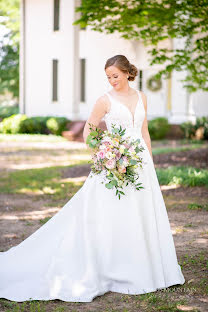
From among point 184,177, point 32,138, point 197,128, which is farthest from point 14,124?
point 184,177

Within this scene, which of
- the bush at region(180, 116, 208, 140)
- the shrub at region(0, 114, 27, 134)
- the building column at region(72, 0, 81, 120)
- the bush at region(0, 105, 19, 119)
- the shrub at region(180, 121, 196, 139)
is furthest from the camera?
the bush at region(0, 105, 19, 119)

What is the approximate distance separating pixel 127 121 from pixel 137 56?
1787 centimetres

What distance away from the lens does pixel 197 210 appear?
7.69 meters

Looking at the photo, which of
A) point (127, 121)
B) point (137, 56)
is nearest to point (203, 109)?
point (137, 56)

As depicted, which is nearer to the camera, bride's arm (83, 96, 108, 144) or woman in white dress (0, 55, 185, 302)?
woman in white dress (0, 55, 185, 302)

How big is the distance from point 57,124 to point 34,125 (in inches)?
61.5

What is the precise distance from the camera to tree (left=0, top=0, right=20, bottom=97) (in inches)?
1228

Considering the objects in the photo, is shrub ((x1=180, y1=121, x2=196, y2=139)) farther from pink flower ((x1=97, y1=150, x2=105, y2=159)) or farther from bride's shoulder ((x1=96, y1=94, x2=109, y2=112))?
pink flower ((x1=97, y1=150, x2=105, y2=159))

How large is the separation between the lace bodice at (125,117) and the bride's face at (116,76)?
0.12m

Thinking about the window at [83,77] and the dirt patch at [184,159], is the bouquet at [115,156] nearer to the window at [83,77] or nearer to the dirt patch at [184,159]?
the dirt patch at [184,159]

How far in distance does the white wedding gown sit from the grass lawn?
12 centimetres

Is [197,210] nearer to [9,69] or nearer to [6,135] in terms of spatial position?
[6,135]

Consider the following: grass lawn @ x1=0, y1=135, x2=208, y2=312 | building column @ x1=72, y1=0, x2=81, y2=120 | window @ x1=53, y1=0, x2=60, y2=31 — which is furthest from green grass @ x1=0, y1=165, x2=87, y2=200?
window @ x1=53, y1=0, x2=60, y2=31

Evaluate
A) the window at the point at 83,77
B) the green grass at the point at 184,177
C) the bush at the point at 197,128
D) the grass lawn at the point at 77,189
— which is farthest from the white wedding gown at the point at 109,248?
the window at the point at 83,77
